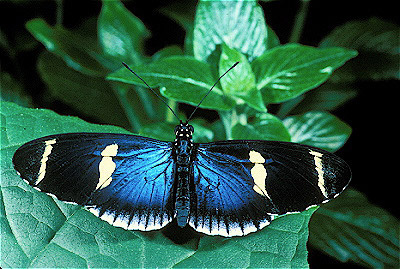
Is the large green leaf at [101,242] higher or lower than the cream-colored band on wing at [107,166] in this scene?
lower

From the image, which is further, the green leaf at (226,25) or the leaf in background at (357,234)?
the leaf in background at (357,234)

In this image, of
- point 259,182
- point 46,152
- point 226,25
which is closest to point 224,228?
point 259,182

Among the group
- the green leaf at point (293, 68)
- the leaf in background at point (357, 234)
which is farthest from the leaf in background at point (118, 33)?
the leaf in background at point (357, 234)

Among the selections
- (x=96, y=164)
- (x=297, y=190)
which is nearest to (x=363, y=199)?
(x=297, y=190)

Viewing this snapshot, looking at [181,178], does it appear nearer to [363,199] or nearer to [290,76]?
[290,76]

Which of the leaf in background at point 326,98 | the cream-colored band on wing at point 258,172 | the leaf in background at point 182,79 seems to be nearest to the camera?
the cream-colored band on wing at point 258,172

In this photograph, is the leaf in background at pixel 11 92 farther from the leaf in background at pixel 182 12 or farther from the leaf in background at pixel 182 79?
the leaf in background at pixel 182 79

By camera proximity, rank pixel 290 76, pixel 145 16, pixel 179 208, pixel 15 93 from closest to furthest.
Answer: pixel 179 208
pixel 290 76
pixel 15 93
pixel 145 16
